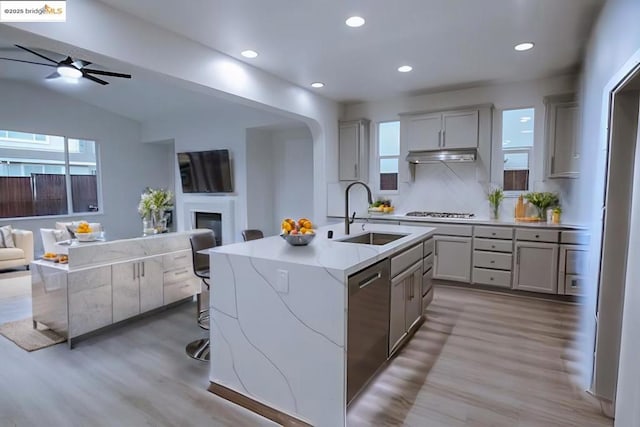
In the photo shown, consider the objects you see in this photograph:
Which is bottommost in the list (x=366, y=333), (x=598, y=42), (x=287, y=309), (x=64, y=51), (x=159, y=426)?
(x=159, y=426)

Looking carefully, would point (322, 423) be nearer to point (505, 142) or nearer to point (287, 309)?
point (287, 309)

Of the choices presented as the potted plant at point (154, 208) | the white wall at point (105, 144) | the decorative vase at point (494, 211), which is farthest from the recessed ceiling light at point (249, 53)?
the white wall at point (105, 144)

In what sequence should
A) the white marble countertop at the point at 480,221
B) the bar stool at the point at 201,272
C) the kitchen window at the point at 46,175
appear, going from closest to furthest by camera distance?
the bar stool at the point at 201,272 < the white marble countertop at the point at 480,221 < the kitchen window at the point at 46,175

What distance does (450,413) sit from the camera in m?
2.14

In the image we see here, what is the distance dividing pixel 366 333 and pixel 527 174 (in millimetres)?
3873

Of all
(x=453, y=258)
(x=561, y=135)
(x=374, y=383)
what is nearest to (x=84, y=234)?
(x=374, y=383)

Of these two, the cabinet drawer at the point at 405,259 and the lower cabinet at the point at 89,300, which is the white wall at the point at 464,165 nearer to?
the cabinet drawer at the point at 405,259

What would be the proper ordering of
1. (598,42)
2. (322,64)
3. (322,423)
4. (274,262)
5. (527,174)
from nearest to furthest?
(322,423) → (274,262) → (598,42) → (322,64) → (527,174)

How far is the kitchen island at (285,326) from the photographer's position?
189 centimetres

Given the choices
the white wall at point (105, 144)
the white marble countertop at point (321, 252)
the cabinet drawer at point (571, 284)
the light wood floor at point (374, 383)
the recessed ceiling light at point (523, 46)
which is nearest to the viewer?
the white marble countertop at point (321, 252)

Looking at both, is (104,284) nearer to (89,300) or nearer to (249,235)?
(89,300)

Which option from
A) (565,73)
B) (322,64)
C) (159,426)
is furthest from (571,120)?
(159,426)

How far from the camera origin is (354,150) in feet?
19.0

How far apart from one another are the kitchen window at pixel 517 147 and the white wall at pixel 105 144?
7.49 meters
